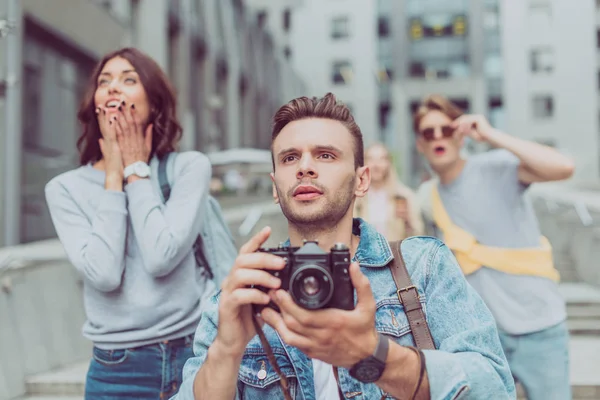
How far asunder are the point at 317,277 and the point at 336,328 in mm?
120

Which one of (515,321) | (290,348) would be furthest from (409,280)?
(515,321)

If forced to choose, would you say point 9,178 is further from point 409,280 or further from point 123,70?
point 409,280

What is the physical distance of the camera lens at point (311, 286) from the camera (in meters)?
1.42

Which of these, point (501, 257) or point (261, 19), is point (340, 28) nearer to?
point (261, 19)

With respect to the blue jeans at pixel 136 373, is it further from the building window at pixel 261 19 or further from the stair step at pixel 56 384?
the building window at pixel 261 19

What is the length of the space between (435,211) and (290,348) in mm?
1889

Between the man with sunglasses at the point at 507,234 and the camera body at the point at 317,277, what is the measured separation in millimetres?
1930

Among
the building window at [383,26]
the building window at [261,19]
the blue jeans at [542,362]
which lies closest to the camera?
the blue jeans at [542,362]

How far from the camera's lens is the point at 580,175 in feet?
84.5

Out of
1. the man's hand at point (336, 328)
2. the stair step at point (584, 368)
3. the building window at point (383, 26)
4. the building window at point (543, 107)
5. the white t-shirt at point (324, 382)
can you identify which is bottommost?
the stair step at point (584, 368)

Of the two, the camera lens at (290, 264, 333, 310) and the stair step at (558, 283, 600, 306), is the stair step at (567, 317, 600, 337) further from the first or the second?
the camera lens at (290, 264, 333, 310)

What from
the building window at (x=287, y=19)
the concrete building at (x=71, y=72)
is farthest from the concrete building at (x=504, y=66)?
the concrete building at (x=71, y=72)

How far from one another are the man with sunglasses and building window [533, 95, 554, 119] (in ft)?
131

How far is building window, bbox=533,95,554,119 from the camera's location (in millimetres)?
40531
